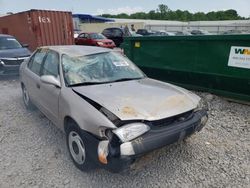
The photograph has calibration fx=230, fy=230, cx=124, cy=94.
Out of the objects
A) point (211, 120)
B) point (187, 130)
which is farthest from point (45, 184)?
point (211, 120)

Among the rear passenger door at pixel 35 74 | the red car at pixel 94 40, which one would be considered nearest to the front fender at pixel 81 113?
the rear passenger door at pixel 35 74

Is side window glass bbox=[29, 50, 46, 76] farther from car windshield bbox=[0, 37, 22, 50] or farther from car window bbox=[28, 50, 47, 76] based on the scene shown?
car windshield bbox=[0, 37, 22, 50]

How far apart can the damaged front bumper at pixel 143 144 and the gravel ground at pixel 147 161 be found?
0.75 ft

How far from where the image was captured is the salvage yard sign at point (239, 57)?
14.7 feet

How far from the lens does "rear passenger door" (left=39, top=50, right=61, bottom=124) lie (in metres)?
3.27

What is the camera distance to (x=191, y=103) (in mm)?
2893

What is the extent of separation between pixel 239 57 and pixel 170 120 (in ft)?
9.44

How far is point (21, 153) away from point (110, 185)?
151cm

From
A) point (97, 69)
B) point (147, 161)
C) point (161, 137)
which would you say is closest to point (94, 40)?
point (97, 69)

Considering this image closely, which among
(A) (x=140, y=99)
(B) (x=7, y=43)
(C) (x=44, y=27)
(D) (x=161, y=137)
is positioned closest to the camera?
(D) (x=161, y=137)

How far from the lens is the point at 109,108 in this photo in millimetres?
2496

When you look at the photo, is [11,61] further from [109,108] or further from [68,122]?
[109,108]

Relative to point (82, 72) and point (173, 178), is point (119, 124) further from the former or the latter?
point (82, 72)

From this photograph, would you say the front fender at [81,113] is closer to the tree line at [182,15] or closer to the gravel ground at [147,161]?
the gravel ground at [147,161]
